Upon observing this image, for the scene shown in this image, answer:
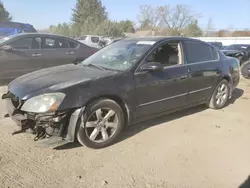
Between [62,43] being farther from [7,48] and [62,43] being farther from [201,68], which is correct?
[201,68]

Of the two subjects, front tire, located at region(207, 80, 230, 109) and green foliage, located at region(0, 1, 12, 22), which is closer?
front tire, located at region(207, 80, 230, 109)

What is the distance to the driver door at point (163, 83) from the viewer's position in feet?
13.4

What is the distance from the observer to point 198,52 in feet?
16.8

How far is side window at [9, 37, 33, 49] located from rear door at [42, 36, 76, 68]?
1.32 feet

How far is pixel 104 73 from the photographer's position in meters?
3.88

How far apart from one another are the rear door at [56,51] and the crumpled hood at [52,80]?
368 centimetres

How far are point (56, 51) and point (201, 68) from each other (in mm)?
4637

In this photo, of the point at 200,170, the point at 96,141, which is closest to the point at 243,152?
the point at 200,170

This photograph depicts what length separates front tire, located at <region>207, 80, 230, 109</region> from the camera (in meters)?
5.55

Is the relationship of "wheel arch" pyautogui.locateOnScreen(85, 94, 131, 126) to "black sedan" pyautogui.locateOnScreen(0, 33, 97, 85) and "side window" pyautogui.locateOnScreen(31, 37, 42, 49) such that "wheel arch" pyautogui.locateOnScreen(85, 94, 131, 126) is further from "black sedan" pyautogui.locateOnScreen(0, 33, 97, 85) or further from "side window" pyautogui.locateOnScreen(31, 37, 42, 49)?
"side window" pyautogui.locateOnScreen(31, 37, 42, 49)

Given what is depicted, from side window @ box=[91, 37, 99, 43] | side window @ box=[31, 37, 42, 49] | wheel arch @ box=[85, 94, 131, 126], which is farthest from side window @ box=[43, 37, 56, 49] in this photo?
side window @ box=[91, 37, 99, 43]

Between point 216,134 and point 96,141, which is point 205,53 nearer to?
point 216,134

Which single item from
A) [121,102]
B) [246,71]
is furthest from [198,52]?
[246,71]

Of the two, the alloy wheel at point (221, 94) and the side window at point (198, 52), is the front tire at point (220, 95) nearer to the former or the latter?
the alloy wheel at point (221, 94)
